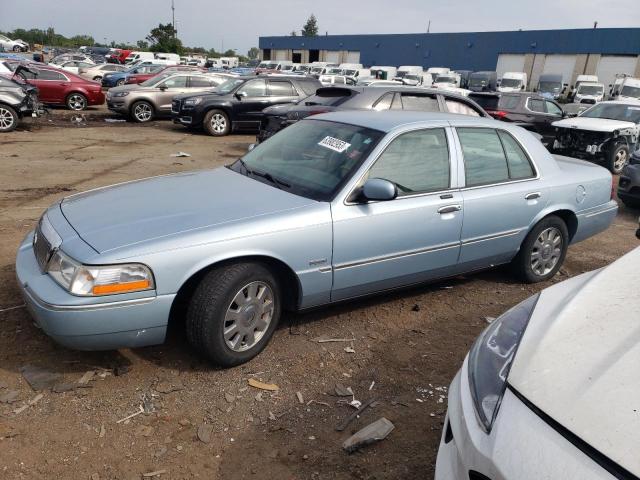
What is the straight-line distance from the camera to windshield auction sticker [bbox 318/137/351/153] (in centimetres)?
393

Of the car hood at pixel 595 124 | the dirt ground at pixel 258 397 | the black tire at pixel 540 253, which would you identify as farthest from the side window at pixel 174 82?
the black tire at pixel 540 253

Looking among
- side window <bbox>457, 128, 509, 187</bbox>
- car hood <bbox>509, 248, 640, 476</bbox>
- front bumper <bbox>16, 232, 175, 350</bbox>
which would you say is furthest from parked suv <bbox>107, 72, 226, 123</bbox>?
car hood <bbox>509, 248, 640, 476</bbox>

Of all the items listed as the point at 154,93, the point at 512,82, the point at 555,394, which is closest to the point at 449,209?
the point at 555,394

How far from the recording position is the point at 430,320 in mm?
4223

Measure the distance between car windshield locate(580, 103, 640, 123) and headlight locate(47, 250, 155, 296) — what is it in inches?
492

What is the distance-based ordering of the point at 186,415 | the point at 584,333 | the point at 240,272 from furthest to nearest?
1. the point at 240,272
2. the point at 186,415
3. the point at 584,333

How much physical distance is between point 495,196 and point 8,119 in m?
12.7

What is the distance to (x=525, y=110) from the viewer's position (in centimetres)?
1323

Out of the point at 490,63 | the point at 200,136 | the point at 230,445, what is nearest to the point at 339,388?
the point at 230,445

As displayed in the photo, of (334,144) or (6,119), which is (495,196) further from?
(6,119)

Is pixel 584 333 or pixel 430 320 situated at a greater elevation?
pixel 584 333

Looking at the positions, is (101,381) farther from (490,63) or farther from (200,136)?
(490,63)

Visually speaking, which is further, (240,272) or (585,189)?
(585,189)

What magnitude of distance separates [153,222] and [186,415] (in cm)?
116
